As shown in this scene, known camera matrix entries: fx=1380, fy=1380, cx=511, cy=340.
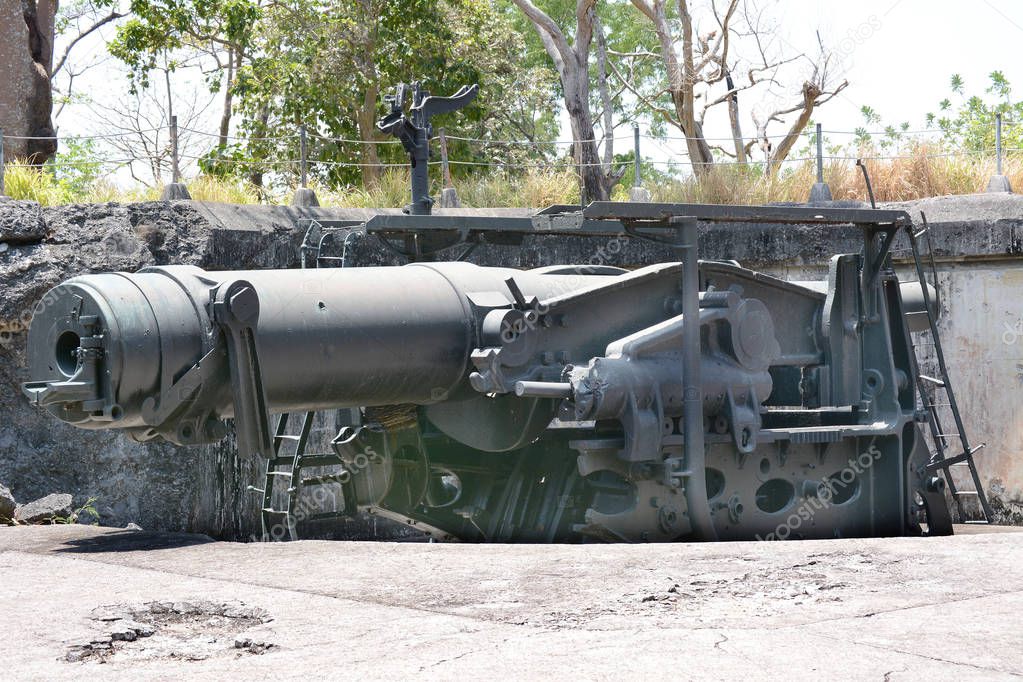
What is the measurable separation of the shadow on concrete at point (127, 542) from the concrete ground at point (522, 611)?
0.39 ft

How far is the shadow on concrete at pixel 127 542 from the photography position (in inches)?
228

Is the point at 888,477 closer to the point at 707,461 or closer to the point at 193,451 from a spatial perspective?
A: the point at 707,461

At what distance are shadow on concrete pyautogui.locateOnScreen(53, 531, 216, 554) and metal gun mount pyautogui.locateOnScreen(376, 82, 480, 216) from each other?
2.13 meters

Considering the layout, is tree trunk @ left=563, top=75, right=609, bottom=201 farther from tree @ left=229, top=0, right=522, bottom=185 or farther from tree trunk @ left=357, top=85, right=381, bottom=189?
tree trunk @ left=357, top=85, right=381, bottom=189

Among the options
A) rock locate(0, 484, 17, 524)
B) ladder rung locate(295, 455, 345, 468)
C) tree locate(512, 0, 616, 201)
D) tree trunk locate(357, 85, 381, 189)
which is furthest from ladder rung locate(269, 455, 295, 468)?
tree trunk locate(357, 85, 381, 189)

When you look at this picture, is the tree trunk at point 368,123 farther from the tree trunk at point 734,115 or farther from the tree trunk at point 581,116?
the tree trunk at point 734,115

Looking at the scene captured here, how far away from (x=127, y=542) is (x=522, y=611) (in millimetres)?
2534

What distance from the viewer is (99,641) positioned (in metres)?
3.83

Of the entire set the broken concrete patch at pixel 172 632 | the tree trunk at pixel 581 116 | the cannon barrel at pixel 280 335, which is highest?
the tree trunk at pixel 581 116

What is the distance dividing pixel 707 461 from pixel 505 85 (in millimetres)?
18726

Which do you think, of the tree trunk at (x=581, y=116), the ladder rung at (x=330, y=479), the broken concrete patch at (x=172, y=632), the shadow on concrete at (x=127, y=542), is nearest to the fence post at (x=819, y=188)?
the tree trunk at (x=581, y=116)

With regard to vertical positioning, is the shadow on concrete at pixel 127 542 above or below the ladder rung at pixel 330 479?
below

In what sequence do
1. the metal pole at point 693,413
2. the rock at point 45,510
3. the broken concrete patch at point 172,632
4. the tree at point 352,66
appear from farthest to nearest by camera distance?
1. the tree at point 352,66
2. the rock at point 45,510
3. the metal pole at point 693,413
4. the broken concrete patch at point 172,632

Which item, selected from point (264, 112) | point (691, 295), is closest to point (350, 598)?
point (691, 295)
